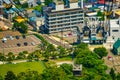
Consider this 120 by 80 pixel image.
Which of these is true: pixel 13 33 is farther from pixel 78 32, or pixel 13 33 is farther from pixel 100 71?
pixel 100 71

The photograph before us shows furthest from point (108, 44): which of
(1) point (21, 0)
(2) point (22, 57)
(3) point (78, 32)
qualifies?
(1) point (21, 0)

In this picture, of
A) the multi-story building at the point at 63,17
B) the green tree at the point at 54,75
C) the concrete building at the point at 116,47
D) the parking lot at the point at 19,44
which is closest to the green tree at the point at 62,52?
the parking lot at the point at 19,44

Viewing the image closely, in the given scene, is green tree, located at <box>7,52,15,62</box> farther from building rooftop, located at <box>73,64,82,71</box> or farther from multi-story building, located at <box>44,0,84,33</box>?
multi-story building, located at <box>44,0,84,33</box>

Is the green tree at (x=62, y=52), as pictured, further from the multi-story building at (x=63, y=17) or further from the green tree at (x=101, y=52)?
the multi-story building at (x=63, y=17)

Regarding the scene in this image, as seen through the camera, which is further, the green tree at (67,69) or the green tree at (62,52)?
the green tree at (62,52)

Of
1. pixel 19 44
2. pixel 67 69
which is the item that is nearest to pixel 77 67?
pixel 67 69

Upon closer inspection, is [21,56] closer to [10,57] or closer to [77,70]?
[10,57]

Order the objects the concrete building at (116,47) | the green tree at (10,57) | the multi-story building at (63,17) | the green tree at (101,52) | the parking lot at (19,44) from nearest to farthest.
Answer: the green tree at (10,57), the green tree at (101,52), the concrete building at (116,47), the parking lot at (19,44), the multi-story building at (63,17)
